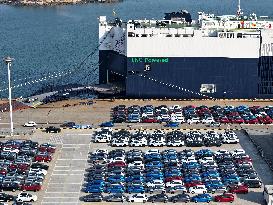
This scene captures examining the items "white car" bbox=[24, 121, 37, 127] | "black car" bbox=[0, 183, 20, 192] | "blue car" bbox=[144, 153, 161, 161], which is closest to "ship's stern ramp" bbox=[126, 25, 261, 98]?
"white car" bbox=[24, 121, 37, 127]

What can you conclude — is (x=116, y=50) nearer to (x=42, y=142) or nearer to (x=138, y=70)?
(x=138, y=70)

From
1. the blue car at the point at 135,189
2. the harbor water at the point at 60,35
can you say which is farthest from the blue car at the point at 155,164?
the harbor water at the point at 60,35

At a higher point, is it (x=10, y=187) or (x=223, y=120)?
(x=223, y=120)

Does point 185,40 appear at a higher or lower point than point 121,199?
higher

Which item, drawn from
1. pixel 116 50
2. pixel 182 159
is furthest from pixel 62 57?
pixel 182 159

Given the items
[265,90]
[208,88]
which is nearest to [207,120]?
[208,88]

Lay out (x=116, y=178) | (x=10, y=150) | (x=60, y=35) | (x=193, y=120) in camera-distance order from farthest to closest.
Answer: (x=60, y=35)
(x=193, y=120)
(x=10, y=150)
(x=116, y=178)

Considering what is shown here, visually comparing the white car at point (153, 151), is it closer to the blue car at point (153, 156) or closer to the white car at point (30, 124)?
the blue car at point (153, 156)

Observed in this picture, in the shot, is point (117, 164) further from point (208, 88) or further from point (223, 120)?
point (208, 88)
